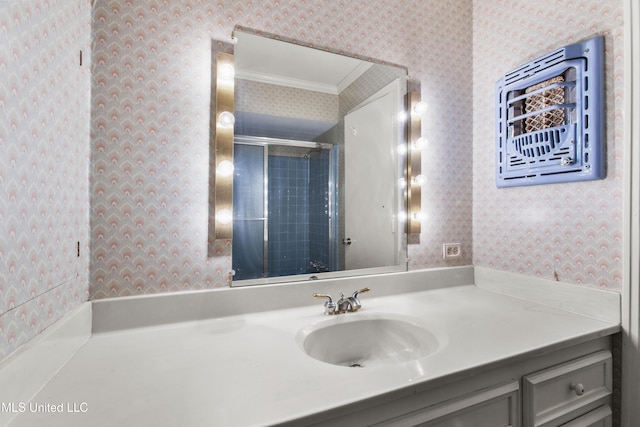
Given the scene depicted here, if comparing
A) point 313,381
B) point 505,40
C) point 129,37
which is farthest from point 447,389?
point 505,40

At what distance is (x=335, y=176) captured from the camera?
54.1 inches

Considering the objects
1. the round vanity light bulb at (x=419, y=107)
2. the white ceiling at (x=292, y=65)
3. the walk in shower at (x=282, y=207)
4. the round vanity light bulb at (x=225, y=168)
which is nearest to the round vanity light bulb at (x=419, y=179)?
the round vanity light bulb at (x=419, y=107)

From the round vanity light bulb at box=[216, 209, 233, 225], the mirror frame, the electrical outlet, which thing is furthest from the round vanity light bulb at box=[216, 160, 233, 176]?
the electrical outlet

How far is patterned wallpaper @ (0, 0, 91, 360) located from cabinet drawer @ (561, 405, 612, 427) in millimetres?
1489

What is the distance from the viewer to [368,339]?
1.21m

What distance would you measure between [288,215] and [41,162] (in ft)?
2.49

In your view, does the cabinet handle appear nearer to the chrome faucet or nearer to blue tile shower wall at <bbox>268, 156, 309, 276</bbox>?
the chrome faucet

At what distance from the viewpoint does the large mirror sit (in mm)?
1240

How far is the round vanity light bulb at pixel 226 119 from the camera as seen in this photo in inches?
46.5

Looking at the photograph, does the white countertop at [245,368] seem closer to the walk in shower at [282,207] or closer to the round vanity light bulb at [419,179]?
the walk in shower at [282,207]

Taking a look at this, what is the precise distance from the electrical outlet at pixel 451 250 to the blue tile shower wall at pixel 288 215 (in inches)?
29.9

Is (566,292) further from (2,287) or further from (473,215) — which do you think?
(2,287)

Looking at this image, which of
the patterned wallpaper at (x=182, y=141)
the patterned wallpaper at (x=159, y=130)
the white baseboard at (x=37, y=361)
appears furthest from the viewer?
the patterned wallpaper at (x=159, y=130)

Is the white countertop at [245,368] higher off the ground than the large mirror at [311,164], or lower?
lower
